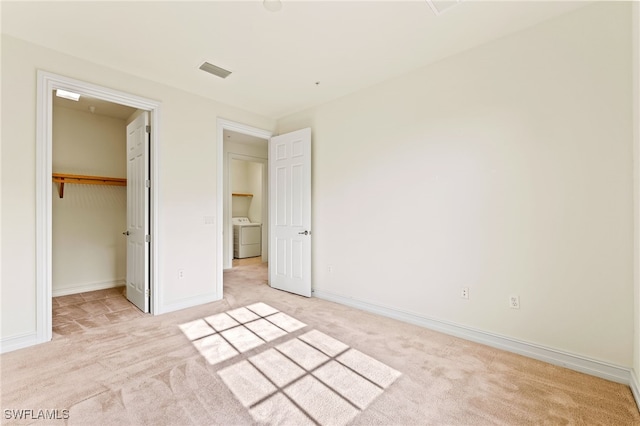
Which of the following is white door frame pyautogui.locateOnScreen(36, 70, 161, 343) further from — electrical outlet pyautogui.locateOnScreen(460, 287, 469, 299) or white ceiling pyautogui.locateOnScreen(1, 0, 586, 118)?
electrical outlet pyautogui.locateOnScreen(460, 287, 469, 299)

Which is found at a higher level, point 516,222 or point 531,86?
point 531,86

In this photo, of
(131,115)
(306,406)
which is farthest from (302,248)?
(131,115)

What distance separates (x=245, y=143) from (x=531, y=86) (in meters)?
5.09

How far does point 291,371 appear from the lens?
2086 mm

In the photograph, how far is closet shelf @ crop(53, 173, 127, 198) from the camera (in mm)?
3817

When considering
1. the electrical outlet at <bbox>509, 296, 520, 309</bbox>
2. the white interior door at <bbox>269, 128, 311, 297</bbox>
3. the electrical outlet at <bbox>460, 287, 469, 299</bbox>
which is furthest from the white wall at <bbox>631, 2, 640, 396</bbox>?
the white interior door at <bbox>269, 128, 311, 297</bbox>

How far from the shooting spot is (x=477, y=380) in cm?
199

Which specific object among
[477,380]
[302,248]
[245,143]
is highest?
[245,143]

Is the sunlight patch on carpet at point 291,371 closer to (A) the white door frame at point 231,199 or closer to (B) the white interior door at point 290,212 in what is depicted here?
(B) the white interior door at point 290,212

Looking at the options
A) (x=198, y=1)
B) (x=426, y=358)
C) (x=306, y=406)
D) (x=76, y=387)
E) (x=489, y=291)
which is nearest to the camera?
(x=306, y=406)

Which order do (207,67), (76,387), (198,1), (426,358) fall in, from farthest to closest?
(207,67), (426,358), (198,1), (76,387)

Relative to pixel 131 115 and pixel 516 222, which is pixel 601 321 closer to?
pixel 516 222

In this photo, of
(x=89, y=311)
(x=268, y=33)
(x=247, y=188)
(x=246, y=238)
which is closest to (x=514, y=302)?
(x=268, y=33)

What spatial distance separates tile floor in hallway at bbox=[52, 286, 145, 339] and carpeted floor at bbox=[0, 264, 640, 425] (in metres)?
0.25
